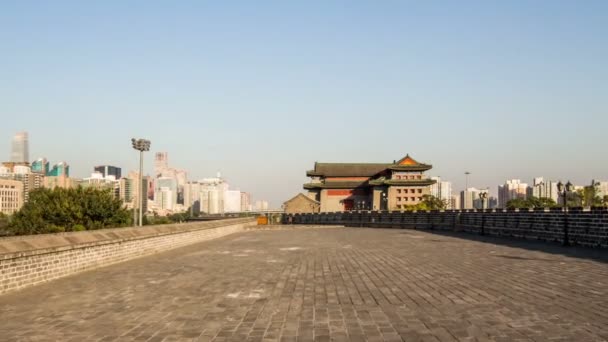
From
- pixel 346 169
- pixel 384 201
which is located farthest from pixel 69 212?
pixel 346 169

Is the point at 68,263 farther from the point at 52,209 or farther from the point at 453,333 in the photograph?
the point at 52,209

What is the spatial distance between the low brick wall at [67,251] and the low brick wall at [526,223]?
16427mm

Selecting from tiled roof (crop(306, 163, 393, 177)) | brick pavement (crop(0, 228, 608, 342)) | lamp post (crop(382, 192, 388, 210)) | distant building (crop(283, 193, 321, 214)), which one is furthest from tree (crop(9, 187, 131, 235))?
tiled roof (crop(306, 163, 393, 177))

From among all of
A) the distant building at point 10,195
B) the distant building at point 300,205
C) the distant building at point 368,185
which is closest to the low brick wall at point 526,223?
the distant building at point 368,185

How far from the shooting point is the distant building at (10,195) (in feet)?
419

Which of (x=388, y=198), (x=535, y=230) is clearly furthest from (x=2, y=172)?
(x=535, y=230)

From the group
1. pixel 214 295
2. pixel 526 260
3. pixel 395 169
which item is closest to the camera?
pixel 214 295

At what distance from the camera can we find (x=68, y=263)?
11.8m

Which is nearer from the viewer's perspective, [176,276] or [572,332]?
[572,332]

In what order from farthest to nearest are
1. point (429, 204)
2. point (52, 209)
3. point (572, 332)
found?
point (429, 204)
point (52, 209)
point (572, 332)

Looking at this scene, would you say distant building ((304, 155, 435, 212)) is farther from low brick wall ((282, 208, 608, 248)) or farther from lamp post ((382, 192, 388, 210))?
low brick wall ((282, 208, 608, 248))

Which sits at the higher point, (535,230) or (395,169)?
(395,169)

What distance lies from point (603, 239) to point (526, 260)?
6537mm

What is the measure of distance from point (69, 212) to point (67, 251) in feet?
124
